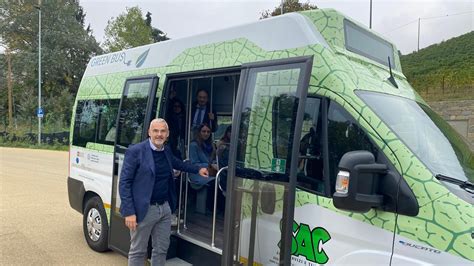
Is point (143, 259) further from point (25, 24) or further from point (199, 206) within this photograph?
point (25, 24)

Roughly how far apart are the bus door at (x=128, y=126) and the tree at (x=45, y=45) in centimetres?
3263

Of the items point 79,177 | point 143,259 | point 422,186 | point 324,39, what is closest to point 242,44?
point 324,39

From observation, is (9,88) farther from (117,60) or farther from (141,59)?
(141,59)

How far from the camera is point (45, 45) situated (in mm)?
36188

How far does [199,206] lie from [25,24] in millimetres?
37996

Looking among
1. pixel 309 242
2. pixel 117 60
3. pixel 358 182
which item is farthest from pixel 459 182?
pixel 117 60

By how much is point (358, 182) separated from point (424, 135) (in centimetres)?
86

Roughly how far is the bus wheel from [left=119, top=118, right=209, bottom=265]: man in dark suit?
156cm

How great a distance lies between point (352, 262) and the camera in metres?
2.67

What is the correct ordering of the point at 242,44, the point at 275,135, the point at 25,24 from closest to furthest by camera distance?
the point at 275,135 < the point at 242,44 < the point at 25,24

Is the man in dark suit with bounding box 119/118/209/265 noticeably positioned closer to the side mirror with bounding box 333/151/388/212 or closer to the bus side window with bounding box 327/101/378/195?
the bus side window with bounding box 327/101/378/195

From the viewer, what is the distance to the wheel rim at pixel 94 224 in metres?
5.44

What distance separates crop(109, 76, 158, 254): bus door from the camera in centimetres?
454

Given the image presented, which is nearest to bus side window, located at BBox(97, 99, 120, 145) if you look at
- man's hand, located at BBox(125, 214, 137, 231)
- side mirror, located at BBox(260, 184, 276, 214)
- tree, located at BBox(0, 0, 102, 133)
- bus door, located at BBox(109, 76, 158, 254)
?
→ bus door, located at BBox(109, 76, 158, 254)
